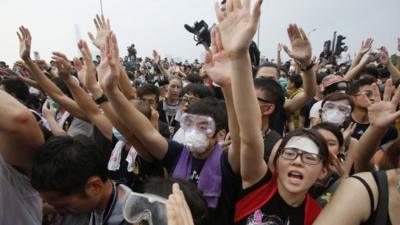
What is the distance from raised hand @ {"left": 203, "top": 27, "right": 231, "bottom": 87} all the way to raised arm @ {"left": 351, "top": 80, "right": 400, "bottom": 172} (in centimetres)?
109

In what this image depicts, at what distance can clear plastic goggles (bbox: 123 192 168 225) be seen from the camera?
136cm

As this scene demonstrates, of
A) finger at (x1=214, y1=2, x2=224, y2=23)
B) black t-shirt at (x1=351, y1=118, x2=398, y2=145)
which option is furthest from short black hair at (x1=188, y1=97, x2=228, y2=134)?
black t-shirt at (x1=351, y1=118, x2=398, y2=145)

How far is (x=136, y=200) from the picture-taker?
146 centimetres

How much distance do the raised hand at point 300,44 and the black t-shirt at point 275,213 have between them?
6.38 feet

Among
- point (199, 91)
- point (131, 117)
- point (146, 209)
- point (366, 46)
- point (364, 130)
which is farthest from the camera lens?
point (366, 46)

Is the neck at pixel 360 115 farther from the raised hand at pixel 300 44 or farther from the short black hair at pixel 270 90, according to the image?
the short black hair at pixel 270 90

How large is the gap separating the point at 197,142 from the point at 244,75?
69 cm

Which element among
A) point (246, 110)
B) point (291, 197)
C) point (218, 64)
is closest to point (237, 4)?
point (218, 64)

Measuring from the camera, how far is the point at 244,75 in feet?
5.48

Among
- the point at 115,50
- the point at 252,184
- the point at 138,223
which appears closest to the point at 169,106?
the point at 115,50

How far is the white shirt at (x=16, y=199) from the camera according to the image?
1627 mm

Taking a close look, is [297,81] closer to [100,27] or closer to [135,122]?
[100,27]

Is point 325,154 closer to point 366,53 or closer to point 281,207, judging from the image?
point 281,207

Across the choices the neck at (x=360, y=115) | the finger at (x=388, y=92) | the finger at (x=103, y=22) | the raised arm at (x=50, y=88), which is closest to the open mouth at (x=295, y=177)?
the finger at (x=388, y=92)
